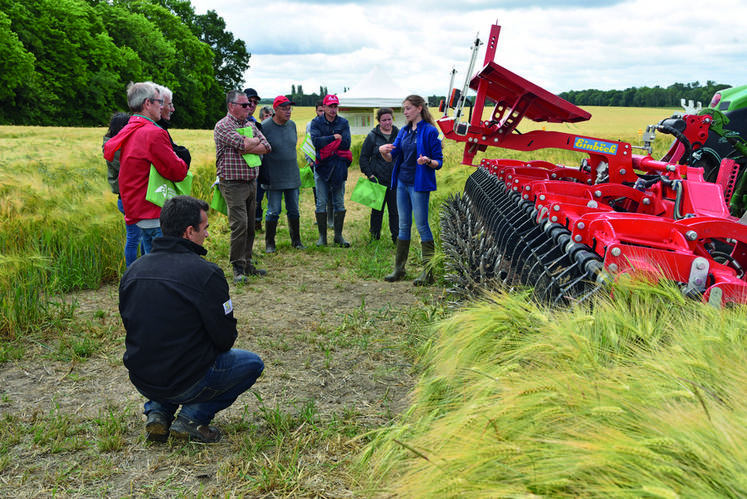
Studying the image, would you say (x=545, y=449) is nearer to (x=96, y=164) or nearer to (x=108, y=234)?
(x=108, y=234)

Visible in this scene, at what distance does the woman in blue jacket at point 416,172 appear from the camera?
5320 millimetres

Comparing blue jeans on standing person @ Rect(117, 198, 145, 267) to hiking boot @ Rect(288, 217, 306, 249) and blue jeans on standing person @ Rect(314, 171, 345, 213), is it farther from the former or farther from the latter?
blue jeans on standing person @ Rect(314, 171, 345, 213)

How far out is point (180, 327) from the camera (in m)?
2.60

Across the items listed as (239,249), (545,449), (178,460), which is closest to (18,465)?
(178,460)

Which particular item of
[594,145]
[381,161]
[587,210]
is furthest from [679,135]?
[381,161]

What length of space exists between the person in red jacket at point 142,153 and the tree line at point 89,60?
31.0 meters

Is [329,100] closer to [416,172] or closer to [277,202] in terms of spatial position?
[277,202]

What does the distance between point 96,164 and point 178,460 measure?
26.9 ft

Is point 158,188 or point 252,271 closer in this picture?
point 158,188

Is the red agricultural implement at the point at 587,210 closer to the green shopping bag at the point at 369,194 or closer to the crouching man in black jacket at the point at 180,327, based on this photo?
the green shopping bag at the point at 369,194

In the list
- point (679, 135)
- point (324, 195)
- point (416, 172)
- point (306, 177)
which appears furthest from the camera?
point (306, 177)

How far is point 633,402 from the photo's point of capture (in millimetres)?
1551

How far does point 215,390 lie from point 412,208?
3.46 m

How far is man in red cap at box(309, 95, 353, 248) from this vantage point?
729 cm
